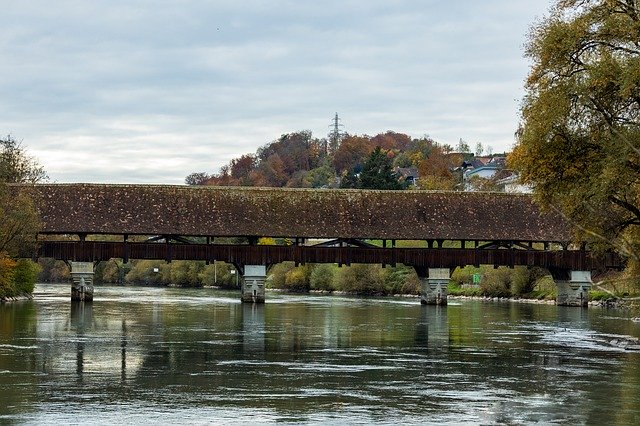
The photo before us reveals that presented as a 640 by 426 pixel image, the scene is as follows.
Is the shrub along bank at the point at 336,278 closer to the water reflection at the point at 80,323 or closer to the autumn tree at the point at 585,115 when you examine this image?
the water reflection at the point at 80,323

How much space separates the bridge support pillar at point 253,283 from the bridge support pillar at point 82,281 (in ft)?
21.8

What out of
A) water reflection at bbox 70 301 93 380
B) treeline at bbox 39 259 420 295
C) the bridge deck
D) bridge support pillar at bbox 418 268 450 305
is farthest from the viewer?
treeline at bbox 39 259 420 295

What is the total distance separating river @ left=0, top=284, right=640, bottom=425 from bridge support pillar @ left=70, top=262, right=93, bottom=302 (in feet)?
34.0

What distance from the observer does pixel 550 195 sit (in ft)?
80.1

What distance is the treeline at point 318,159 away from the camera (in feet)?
422

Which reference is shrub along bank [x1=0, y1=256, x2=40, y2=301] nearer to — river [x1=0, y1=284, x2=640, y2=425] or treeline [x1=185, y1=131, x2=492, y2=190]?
river [x1=0, y1=284, x2=640, y2=425]

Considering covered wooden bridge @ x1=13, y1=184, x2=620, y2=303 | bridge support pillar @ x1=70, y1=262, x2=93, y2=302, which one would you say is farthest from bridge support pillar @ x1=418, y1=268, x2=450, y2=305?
bridge support pillar @ x1=70, y1=262, x2=93, y2=302

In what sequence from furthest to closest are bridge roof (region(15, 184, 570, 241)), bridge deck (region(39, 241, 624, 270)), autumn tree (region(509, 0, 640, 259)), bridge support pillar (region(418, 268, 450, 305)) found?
bridge support pillar (region(418, 268, 450, 305))
bridge roof (region(15, 184, 570, 241))
bridge deck (region(39, 241, 624, 270))
autumn tree (region(509, 0, 640, 259))

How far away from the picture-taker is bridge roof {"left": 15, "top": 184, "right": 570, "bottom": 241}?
46875 mm

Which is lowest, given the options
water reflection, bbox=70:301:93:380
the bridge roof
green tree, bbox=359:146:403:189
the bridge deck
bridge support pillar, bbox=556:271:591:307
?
water reflection, bbox=70:301:93:380

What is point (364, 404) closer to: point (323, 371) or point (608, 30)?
point (323, 371)

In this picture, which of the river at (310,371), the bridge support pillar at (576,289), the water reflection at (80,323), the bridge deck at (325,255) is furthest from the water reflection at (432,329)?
the water reflection at (80,323)

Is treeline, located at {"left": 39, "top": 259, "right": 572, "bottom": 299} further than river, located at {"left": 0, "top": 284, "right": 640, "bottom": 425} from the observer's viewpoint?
Yes

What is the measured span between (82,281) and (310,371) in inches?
1130
